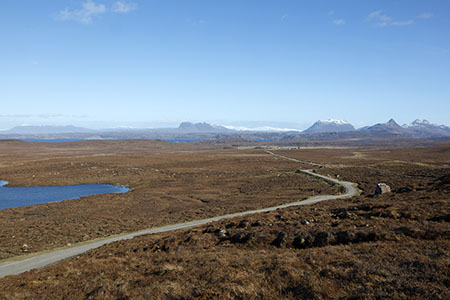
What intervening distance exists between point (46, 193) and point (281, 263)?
5667 centimetres

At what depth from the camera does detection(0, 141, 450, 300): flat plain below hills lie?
10.3 m

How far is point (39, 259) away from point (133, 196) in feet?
95.7

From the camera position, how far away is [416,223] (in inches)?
677

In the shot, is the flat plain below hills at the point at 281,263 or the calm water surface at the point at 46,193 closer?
the flat plain below hills at the point at 281,263

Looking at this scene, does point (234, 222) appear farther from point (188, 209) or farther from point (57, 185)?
point (57, 185)

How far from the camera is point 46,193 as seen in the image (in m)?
55.9

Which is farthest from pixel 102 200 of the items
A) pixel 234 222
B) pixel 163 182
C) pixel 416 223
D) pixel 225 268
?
pixel 416 223

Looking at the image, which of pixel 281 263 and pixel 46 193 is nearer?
pixel 281 263

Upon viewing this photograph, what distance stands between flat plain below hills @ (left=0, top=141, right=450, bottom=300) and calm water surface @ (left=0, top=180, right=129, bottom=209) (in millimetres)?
35524

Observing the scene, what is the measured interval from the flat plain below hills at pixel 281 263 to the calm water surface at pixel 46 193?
35.5m

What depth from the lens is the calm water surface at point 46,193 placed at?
1927 inches

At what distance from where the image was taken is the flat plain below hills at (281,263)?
10.3 meters

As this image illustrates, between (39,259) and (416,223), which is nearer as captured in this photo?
(416,223)

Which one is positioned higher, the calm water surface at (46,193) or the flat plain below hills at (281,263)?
the flat plain below hills at (281,263)
